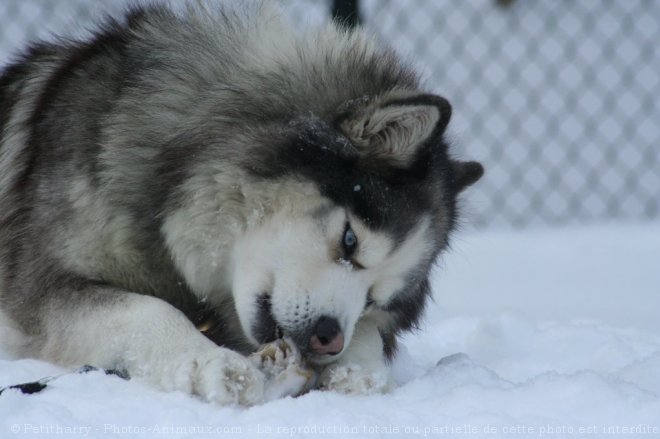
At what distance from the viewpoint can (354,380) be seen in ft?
7.61

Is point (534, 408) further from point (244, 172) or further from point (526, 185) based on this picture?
point (526, 185)

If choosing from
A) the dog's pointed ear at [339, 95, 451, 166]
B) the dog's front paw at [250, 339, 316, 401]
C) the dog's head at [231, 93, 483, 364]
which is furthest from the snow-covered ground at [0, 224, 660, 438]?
the dog's pointed ear at [339, 95, 451, 166]

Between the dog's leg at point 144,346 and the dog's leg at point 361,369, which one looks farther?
the dog's leg at point 361,369

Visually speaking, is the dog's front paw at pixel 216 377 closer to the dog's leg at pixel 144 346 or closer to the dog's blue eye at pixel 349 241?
the dog's leg at pixel 144 346

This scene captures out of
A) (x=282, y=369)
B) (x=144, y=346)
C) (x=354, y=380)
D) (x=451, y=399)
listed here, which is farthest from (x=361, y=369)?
(x=144, y=346)

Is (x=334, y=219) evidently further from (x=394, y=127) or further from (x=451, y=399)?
(x=451, y=399)

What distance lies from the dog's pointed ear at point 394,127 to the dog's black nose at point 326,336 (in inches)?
17.9

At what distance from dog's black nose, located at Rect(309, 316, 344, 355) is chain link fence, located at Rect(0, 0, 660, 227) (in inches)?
135

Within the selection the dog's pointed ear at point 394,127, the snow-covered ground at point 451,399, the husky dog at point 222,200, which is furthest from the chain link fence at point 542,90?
the dog's pointed ear at point 394,127

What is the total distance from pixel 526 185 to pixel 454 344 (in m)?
3.66

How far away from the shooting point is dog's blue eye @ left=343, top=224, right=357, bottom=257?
2.38 meters

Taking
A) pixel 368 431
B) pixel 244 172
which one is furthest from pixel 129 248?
pixel 368 431

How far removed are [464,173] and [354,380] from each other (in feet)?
2.91

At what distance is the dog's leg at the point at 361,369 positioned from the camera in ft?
7.56
